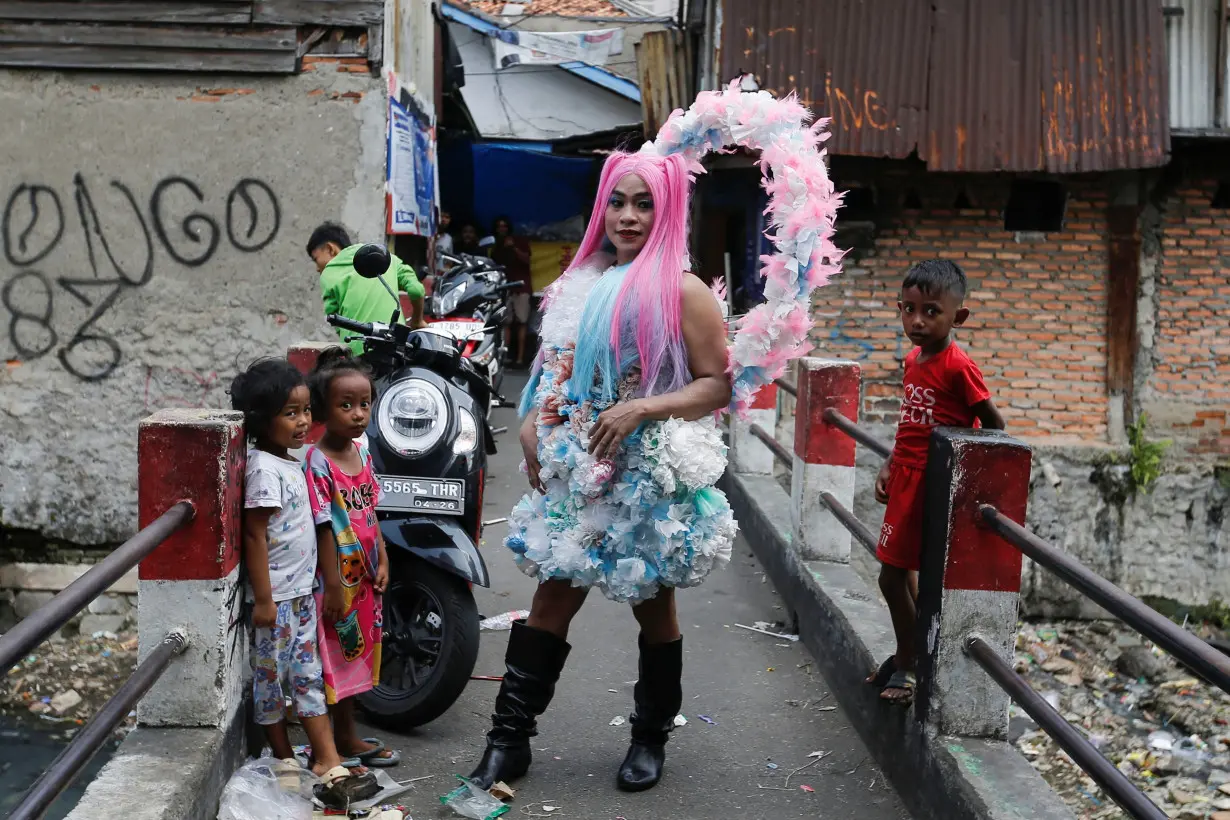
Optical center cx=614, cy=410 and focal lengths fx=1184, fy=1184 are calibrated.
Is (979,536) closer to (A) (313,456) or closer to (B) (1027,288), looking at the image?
(A) (313,456)

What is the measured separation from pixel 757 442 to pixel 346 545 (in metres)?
4.67

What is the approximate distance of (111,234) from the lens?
28.5 feet

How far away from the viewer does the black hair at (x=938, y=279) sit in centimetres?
371

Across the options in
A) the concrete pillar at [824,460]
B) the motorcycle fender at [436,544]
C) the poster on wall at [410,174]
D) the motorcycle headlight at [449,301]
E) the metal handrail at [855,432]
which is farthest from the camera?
the poster on wall at [410,174]

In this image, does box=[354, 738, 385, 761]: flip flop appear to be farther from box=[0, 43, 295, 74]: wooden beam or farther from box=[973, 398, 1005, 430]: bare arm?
box=[0, 43, 295, 74]: wooden beam

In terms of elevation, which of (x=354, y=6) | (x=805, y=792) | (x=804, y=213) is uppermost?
(x=354, y=6)

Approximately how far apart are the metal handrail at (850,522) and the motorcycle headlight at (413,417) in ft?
5.51

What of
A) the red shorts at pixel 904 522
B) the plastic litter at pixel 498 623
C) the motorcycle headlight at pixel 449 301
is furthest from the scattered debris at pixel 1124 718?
the motorcycle headlight at pixel 449 301

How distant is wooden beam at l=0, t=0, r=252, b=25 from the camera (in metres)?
8.43

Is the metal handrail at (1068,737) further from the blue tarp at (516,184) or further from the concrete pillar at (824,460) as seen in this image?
the blue tarp at (516,184)

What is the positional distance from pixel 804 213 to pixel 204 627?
211 centimetres

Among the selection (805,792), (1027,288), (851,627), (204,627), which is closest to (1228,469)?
(1027,288)

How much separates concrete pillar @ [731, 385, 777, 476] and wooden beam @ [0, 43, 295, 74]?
4095mm

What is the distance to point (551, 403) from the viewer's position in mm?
3689
